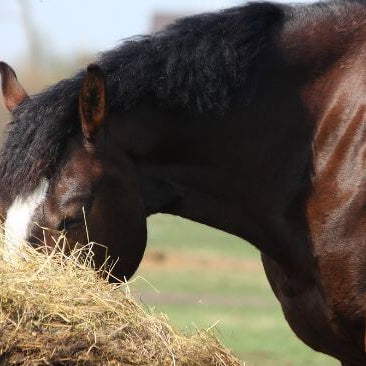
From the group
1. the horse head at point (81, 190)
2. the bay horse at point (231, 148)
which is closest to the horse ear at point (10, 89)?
the bay horse at point (231, 148)

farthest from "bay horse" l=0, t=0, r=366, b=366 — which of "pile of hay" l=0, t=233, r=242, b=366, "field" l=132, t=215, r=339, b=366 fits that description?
"field" l=132, t=215, r=339, b=366

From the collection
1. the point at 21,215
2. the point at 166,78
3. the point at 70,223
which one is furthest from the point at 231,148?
the point at 21,215

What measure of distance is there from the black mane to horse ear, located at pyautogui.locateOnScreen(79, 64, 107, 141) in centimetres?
8

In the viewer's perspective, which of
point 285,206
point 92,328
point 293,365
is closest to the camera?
point 92,328

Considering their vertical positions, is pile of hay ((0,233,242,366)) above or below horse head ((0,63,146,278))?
below

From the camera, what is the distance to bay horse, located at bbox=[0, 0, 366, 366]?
523 centimetres

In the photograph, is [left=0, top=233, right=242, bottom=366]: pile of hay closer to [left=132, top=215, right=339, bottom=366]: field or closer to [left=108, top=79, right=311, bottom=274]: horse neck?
[left=108, top=79, right=311, bottom=274]: horse neck

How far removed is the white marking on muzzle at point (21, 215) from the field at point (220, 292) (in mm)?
2098

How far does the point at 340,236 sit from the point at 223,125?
88 centimetres

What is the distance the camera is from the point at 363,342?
5504mm

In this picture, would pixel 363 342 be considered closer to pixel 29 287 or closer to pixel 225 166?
pixel 225 166

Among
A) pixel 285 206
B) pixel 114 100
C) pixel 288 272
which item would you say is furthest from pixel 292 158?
pixel 114 100

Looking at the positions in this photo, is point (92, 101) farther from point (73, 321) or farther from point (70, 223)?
point (73, 321)

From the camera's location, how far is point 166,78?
17.9 ft
